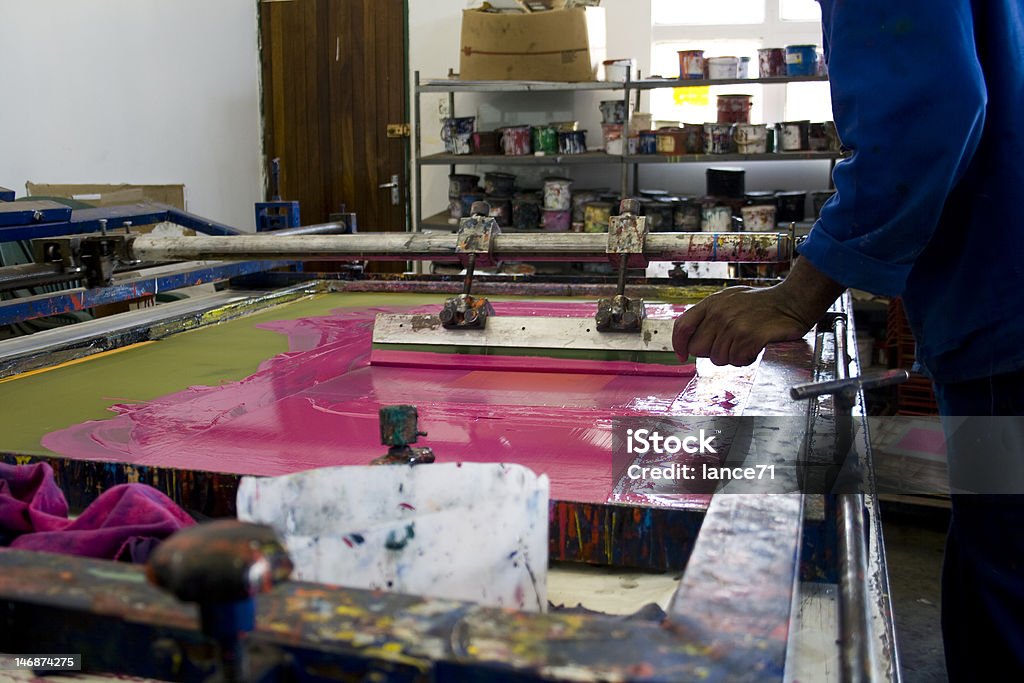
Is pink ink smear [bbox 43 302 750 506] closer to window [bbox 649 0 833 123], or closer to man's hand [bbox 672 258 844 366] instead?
man's hand [bbox 672 258 844 366]

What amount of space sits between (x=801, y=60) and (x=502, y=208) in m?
1.68

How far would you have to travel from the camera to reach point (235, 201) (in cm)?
606

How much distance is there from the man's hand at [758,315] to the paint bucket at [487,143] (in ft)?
13.3

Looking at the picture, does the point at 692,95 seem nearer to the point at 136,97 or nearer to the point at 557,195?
the point at 557,195

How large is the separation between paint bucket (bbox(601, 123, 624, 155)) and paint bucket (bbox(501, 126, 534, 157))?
1.36ft

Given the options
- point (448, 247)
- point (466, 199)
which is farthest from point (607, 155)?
point (448, 247)

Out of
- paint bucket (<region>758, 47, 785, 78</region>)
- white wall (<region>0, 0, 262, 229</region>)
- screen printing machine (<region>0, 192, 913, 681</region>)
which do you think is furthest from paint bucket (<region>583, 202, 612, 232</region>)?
white wall (<region>0, 0, 262, 229</region>)

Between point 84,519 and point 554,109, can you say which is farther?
point 554,109

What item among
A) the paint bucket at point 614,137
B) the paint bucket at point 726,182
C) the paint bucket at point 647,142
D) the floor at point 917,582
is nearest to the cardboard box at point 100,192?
the paint bucket at point 614,137

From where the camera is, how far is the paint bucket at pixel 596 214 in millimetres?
4828

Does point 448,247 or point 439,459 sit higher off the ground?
point 448,247

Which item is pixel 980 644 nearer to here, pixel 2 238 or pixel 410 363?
pixel 410 363

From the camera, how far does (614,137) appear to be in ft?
16.3

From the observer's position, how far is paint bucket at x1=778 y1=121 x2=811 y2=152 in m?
4.68
